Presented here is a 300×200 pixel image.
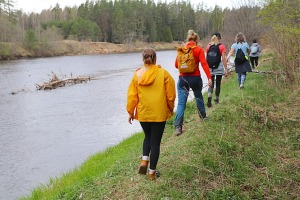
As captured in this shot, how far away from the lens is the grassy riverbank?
4.66m

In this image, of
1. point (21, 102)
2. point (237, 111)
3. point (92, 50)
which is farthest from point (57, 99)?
point (92, 50)

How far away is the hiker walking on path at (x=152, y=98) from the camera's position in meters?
4.85

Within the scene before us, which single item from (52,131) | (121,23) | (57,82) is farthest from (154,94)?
(121,23)

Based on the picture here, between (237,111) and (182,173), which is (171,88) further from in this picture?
(237,111)

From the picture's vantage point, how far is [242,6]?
31453 mm

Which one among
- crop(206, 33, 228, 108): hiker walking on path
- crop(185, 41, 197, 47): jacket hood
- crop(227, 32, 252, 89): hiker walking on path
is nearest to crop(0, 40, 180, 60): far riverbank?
crop(227, 32, 252, 89): hiker walking on path

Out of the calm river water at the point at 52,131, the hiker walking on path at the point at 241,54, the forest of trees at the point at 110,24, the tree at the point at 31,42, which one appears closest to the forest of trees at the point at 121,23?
the forest of trees at the point at 110,24

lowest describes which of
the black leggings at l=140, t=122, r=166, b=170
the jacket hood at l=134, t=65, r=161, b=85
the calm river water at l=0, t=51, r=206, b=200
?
the calm river water at l=0, t=51, r=206, b=200

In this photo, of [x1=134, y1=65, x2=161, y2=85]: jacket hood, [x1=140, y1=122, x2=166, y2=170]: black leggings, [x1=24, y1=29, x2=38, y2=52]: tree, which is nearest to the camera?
[x1=134, y1=65, x2=161, y2=85]: jacket hood

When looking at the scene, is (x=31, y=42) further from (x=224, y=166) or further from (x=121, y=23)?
(x=224, y=166)

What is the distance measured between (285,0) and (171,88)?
32.3 ft

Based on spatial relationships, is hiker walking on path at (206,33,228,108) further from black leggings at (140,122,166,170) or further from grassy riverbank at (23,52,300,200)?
black leggings at (140,122,166,170)

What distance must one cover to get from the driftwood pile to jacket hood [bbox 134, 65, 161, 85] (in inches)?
1023

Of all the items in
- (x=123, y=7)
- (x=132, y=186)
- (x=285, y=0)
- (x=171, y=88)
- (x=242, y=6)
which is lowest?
(x=132, y=186)
